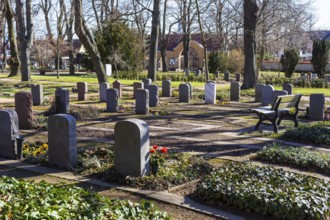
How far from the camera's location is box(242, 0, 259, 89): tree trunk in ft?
79.9

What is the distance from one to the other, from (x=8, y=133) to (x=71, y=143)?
4.88ft

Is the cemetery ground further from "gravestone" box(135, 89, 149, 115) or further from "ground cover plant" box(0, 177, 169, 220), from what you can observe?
"ground cover plant" box(0, 177, 169, 220)

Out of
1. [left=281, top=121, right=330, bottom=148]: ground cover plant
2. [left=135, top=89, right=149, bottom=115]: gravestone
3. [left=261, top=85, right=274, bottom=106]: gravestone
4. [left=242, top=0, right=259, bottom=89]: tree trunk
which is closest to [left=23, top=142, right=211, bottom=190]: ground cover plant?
[left=281, top=121, right=330, bottom=148]: ground cover plant

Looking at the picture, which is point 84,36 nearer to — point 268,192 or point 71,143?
point 71,143

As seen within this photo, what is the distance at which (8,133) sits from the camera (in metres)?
8.08

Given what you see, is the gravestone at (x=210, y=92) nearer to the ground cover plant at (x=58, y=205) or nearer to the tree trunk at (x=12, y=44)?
the ground cover plant at (x=58, y=205)

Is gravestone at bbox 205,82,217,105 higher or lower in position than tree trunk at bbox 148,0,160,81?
lower

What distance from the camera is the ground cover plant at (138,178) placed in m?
6.56

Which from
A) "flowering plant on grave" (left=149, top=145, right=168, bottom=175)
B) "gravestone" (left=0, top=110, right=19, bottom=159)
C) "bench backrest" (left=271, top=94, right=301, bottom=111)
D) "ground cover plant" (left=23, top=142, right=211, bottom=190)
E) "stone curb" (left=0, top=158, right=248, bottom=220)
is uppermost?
"bench backrest" (left=271, top=94, right=301, bottom=111)

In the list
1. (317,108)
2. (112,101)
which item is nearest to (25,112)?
(112,101)

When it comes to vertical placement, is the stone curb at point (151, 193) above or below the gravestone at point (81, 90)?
below

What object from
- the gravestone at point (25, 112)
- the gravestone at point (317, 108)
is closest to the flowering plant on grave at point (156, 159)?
the gravestone at point (25, 112)

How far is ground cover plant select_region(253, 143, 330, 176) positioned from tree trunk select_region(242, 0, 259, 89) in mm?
16652

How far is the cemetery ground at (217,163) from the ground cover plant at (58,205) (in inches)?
33.1
